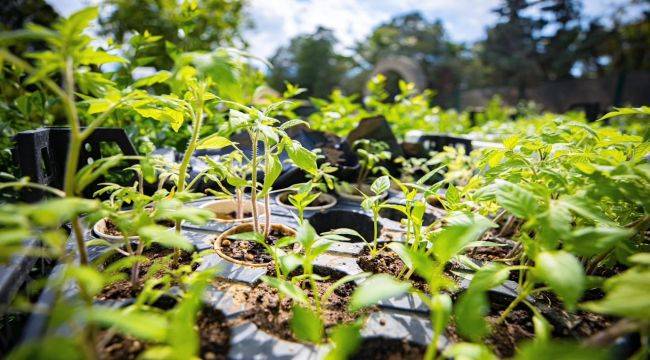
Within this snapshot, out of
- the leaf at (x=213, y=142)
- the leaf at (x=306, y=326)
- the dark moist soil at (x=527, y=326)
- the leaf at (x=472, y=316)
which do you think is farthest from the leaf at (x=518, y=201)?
the leaf at (x=213, y=142)

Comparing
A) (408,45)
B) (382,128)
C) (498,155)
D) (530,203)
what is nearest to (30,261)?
(530,203)

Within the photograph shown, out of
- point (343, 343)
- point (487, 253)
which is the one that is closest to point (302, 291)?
point (343, 343)

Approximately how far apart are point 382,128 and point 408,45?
23753 millimetres

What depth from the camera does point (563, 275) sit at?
48 cm

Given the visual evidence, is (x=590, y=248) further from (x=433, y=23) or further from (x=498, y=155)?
(x=433, y=23)

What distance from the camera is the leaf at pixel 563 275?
45cm

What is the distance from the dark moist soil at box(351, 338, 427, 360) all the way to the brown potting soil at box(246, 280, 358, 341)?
0.31ft

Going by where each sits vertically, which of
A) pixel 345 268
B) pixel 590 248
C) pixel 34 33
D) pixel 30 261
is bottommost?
pixel 345 268

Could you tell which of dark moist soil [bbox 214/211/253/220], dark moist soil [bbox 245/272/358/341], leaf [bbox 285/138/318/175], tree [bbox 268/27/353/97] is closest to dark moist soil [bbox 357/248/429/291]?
dark moist soil [bbox 245/272/358/341]

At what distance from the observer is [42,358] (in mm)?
351

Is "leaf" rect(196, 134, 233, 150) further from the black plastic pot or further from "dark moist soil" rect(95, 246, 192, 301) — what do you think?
the black plastic pot

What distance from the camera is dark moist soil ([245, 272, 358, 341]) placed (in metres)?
0.70

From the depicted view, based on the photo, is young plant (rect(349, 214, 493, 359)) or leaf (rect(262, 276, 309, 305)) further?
leaf (rect(262, 276, 309, 305))

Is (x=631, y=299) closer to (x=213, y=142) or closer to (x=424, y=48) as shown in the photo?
(x=213, y=142)
